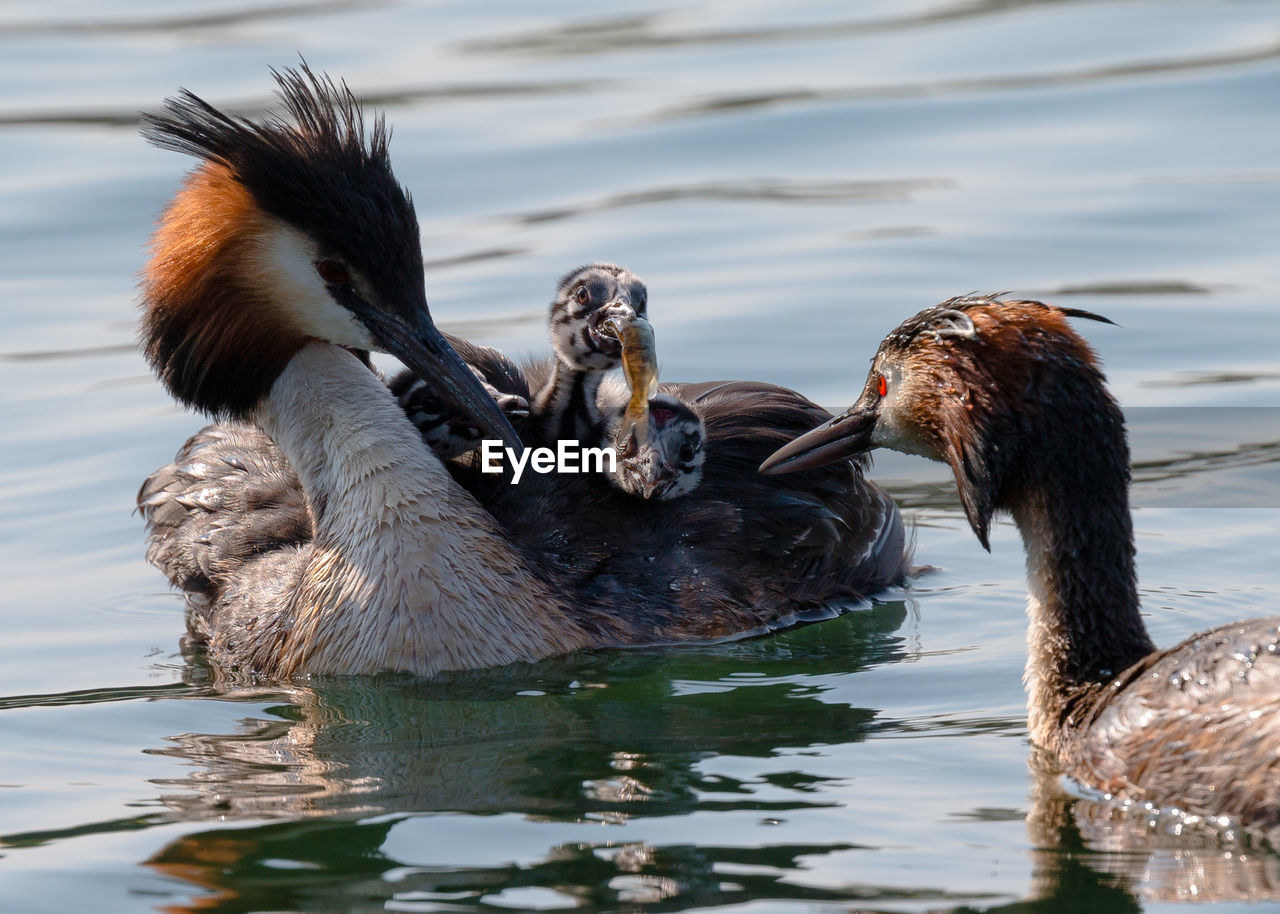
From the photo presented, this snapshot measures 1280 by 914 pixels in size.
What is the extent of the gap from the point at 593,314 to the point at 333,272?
96 cm

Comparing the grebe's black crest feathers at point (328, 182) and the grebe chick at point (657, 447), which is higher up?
the grebe's black crest feathers at point (328, 182)

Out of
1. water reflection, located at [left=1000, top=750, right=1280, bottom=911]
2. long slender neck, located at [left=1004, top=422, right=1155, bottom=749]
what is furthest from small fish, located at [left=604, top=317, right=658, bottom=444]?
water reflection, located at [left=1000, top=750, right=1280, bottom=911]

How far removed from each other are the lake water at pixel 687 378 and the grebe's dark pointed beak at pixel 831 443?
796 mm

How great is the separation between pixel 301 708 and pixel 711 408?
2042 mm

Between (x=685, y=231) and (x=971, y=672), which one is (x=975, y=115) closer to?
(x=685, y=231)

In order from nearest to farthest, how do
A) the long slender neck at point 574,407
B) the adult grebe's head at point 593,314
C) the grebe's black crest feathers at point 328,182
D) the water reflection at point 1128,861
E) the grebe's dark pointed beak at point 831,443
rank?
the water reflection at point 1128,861 < the grebe's dark pointed beak at point 831,443 < the grebe's black crest feathers at point 328,182 < the adult grebe's head at point 593,314 < the long slender neck at point 574,407

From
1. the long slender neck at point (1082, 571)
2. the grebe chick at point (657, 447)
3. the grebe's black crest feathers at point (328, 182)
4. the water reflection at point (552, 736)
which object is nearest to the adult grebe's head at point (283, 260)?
the grebe's black crest feathers at point (328, 182)

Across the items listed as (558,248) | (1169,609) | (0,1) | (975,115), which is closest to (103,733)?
(1169,609)

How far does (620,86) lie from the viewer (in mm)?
16938

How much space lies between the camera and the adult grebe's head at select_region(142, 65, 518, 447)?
7.75 meters

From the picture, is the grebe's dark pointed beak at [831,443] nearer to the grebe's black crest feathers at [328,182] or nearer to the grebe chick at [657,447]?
the grebe chick at [657,447]

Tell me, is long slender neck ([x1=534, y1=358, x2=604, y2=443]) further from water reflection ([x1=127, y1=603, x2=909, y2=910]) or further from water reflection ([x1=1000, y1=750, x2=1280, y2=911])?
water reflection ([x1=1000, y1=750, x2=1280, y2=911])

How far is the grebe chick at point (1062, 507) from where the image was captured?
612 cm

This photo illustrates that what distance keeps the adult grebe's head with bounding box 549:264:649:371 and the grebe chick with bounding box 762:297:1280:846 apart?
1.45m
